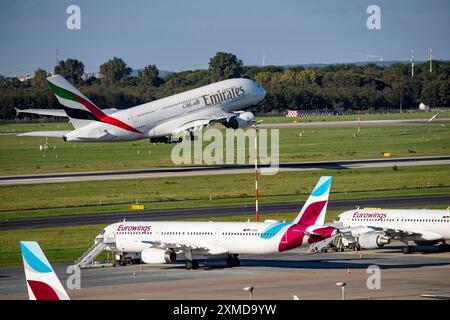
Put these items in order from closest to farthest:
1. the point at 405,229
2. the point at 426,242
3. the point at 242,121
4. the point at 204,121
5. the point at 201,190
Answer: the point at 426,242 < the point at 405,229 < the point at 201,190 < the point at 204,121 < the point at 242,121

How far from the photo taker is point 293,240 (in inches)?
2766

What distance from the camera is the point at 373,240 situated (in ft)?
269

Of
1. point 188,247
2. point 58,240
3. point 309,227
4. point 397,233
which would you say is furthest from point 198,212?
point 309,227

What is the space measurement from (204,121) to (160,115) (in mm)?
6315

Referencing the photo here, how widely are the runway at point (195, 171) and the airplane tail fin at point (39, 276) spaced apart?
99.1m

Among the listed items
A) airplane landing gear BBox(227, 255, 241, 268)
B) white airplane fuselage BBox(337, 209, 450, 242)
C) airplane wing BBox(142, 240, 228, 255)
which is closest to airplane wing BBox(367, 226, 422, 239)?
white airplane fuselage BBox(337, 209, 450, 242)

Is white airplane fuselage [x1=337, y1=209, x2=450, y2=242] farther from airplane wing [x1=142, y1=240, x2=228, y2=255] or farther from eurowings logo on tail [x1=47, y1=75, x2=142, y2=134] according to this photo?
eurowings logo on tail [x1=47, y1=75, x2=142, y2=134]

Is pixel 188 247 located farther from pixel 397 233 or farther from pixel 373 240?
pixel 397 233

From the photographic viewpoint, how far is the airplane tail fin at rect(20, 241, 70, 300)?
36344 millimetres

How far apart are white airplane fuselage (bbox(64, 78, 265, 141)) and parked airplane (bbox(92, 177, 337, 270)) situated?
56.3 metres
